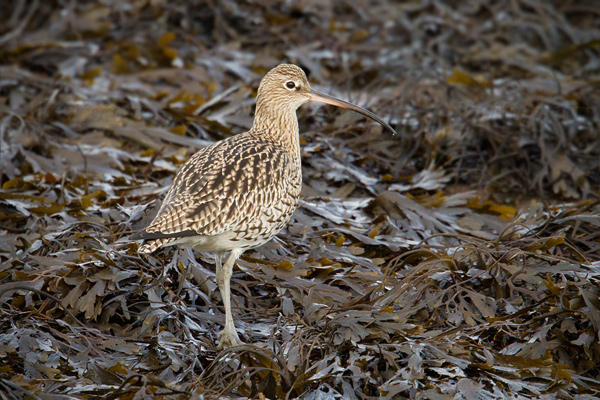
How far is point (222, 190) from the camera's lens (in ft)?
12.1

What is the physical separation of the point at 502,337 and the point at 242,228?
138 centimetres

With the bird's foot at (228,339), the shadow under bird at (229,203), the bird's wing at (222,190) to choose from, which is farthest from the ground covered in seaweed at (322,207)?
the bird's wing at (222,190)

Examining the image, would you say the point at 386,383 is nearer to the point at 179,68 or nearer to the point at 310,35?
the point at 179,68

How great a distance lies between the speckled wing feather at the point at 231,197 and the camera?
3521 millimetres

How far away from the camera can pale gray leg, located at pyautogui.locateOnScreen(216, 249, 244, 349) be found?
3.57 meters

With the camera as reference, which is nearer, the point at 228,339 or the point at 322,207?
the point at 228,339

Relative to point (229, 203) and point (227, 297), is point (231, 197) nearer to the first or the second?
point (229, 203)

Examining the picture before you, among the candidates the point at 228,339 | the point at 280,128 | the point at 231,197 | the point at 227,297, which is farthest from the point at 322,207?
the point at 228,339

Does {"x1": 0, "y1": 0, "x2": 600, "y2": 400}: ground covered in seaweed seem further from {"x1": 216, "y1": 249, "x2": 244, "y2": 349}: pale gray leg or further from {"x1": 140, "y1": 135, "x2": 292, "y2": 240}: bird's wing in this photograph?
{"x1": 140, "y1": 135, "x2": 292, "y2": 240}: bird's wing

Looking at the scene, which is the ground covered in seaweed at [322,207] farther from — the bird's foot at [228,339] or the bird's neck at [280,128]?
the bird's neck at [280,128]

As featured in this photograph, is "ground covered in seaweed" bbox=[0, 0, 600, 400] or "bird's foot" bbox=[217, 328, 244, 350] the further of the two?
"bird's foot" bbox=[217, 328, 244, 350]

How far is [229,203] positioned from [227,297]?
47 cm

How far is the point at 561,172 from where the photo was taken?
552 centimetres

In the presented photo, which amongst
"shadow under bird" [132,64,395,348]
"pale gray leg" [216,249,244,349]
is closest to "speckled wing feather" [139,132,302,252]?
"shadow under bird" [132,64,395,348]
